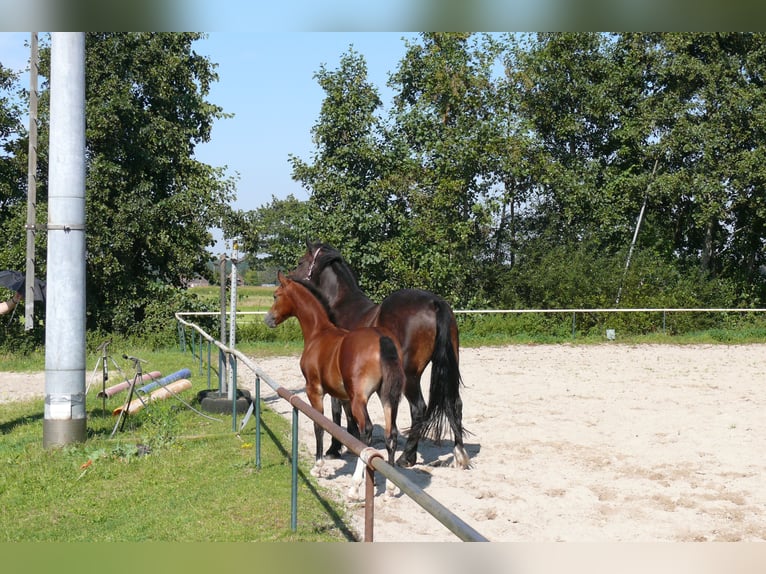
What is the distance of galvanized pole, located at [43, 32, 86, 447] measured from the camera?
7.57 meters

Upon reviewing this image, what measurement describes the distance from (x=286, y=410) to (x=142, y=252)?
1320cm

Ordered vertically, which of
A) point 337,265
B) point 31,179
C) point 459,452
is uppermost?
point 31,179

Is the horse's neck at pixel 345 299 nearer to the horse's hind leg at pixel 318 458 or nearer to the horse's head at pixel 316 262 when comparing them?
the horse's head at pixel 316 262

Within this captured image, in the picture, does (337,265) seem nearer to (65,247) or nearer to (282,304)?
(282,304)

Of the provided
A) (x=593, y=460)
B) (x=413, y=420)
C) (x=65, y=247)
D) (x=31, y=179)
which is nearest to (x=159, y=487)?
(x=413, y=420)

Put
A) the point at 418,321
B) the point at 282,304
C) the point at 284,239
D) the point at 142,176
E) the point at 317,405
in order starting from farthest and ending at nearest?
the point at 284,239
the point at 142,176
the point at 282,304
the point at 418,321
the point at 317,405

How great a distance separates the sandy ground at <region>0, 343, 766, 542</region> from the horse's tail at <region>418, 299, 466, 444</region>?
0.41 metres

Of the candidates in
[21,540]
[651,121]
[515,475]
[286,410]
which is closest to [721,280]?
[651,121]

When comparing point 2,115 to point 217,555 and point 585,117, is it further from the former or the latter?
point 217,555

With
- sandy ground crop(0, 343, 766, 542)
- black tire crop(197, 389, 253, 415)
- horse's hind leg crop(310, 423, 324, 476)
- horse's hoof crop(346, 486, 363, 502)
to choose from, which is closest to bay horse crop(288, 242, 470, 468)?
sandy ground crop(0, 343, 766, 542)

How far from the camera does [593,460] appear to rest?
7.55m

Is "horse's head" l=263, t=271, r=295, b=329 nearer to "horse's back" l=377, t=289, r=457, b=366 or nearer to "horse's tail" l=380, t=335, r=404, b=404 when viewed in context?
"horse's back" l=377, t=289, r=457, b=366

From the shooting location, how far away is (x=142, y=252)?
22.5 m

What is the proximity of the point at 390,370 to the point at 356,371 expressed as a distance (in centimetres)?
27
